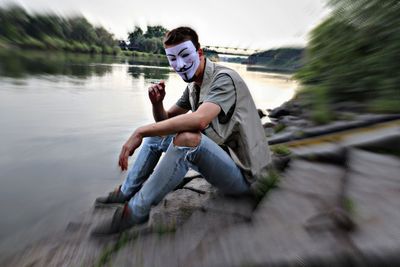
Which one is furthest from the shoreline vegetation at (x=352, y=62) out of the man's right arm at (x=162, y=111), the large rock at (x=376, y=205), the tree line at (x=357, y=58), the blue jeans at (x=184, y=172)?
the blue jeans at (x=184, y=172)

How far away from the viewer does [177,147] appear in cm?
207

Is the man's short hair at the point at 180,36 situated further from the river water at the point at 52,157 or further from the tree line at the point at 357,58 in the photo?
the tree line at the point at 357,58

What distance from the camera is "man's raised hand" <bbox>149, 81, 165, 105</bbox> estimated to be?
2648 millimetres

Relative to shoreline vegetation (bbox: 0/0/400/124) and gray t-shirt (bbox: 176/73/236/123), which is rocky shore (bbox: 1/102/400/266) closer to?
gray t-shirt (bbox: 176/73/236/123)

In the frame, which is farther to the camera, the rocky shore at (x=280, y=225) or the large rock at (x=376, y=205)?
the rocky shore at (x=280, y=225)

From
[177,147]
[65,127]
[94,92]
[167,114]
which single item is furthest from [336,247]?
[94,92]

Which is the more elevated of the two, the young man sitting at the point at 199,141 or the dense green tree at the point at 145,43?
the dense green tree at the point at 145,43

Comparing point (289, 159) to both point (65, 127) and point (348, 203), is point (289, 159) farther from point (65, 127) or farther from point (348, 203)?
point (65, 127)

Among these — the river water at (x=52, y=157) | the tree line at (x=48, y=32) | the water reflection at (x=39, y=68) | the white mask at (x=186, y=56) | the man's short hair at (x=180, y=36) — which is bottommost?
the river water at (x=52, y=157)

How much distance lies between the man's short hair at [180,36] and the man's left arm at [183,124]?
73 centimetres

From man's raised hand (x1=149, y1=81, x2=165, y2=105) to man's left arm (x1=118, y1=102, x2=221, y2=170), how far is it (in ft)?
1.92

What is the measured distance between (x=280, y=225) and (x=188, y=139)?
2.79 ft

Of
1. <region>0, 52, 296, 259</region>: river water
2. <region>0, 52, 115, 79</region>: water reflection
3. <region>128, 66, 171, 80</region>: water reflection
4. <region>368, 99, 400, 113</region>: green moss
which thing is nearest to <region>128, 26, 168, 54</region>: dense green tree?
<region>128, 66, 171, 80</region>: water reflection

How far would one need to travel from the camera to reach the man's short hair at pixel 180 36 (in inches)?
98.0
